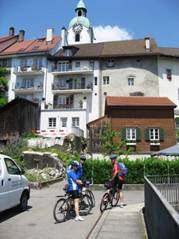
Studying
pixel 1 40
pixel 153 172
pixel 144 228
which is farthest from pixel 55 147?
pixel 1 40

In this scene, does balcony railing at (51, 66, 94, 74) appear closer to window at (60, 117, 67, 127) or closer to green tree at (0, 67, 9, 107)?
green tree at (0, 67, 9, 107)

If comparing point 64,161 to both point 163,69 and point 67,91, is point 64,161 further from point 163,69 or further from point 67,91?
point 163,69

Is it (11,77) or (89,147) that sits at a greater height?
(11,77)

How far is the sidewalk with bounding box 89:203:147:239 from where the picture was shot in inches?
A: 293

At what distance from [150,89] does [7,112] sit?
23243mm

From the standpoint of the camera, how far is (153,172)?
19.3 m

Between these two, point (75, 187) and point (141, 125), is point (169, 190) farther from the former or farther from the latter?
point (141, 125)

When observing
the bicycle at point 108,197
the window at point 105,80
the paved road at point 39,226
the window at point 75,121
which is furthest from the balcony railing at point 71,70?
the paved road at point 39,226

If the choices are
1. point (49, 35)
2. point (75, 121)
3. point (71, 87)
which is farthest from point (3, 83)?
point (75, 121)

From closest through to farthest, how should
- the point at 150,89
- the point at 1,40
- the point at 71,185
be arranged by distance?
1. the point at 71,185
2. the point at 150,89
3. the point at 1,40

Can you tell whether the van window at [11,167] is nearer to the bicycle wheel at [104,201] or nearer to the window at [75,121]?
the bicycle wheel at [104,201]

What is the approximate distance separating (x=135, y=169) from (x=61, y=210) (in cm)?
1059

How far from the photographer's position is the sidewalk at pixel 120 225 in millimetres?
7449

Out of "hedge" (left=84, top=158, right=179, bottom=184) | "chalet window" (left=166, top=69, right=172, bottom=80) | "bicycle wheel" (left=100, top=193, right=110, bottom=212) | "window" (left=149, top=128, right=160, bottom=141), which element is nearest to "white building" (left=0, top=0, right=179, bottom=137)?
"chalet window" (left=166, top=69, right=172, bottom=80)
